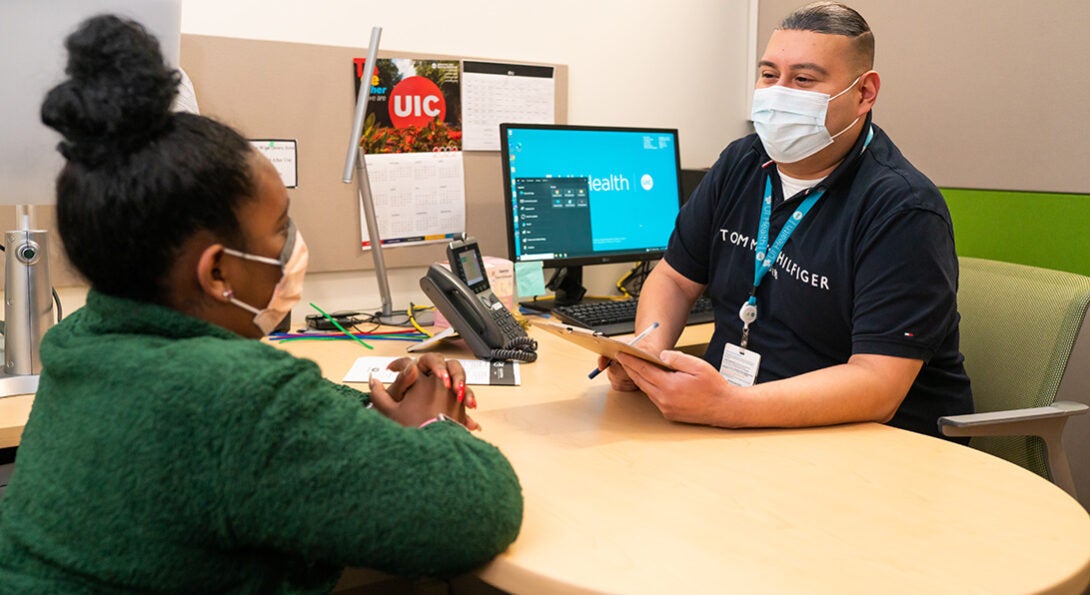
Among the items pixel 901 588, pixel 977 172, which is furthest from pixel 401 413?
pixel 977 172

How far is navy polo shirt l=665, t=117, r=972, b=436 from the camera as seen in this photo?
143cm

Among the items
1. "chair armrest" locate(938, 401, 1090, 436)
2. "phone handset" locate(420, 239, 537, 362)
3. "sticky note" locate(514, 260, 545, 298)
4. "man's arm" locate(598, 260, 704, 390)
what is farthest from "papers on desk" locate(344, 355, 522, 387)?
"chair armrest" locate(938, 401, 1090, 436)

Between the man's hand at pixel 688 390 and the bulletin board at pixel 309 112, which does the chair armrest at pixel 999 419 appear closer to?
the man's hand at pixel 688 390

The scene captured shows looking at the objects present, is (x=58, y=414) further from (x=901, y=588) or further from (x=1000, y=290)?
(x=1000, y=290)

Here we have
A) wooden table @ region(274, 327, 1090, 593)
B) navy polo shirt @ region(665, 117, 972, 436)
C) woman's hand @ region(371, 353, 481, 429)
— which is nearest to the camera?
wooden table @ region(274, 327, 1090, 593)

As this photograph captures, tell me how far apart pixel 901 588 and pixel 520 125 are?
1.66 m

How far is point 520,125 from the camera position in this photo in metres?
2.29

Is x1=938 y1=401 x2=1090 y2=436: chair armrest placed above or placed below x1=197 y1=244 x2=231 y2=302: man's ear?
below

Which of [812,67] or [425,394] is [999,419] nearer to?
[812,67]

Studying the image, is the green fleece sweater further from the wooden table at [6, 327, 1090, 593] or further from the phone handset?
the phone handset

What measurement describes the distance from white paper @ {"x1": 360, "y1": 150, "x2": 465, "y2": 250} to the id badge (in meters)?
0.99

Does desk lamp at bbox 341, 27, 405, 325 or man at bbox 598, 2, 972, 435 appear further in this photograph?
desk lamp at bbox 341, 27, 405, 325

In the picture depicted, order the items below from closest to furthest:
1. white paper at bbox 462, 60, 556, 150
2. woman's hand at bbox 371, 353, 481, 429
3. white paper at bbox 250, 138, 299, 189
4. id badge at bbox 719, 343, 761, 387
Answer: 1. woman's hand at bbox 371, 353, 481, 429
2. id badge at bbox 719, 343, 761, 387
3. white paper at bbox 250, 138, 299, 189
4. white paper at bbox 462, 60, 556, 150

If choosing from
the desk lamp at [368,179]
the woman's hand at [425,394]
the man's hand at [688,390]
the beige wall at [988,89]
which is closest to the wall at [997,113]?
the beige wall at [988,89]
